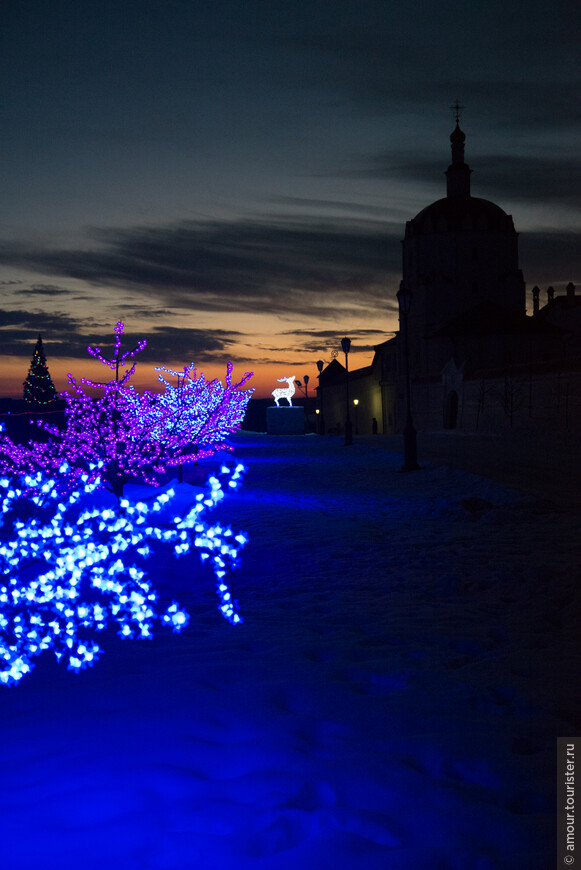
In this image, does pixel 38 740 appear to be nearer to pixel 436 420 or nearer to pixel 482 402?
pixel 482 402

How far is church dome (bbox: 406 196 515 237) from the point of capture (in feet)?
204

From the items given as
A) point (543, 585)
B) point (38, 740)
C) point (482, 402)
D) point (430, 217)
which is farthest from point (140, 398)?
point (430, 217)

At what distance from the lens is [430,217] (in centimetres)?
6306

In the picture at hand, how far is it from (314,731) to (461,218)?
64.2m

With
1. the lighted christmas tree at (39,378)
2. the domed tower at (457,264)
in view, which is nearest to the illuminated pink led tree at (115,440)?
the lighted christmas tree at (39,378)

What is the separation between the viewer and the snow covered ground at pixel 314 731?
8.97ft

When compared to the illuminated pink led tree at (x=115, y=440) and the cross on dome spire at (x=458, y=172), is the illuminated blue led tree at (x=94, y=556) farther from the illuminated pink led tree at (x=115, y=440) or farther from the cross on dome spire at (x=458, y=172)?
the cross on dome spire at (x=458, y=172)

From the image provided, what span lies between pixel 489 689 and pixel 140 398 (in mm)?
19577

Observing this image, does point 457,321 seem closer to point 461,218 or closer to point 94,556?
point 461,218

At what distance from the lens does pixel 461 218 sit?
6231 cm

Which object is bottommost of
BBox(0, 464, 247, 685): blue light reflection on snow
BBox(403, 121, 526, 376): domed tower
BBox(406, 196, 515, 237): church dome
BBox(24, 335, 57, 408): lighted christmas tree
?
BBox(0, 464, 247, 685): blue light reflection on snow

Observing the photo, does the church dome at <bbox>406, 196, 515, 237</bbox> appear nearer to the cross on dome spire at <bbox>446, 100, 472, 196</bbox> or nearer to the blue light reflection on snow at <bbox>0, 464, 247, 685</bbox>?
the cross on dome spire at <bbox>446, 100, 472, 196</bbox>

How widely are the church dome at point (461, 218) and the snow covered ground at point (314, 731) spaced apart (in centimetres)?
5991

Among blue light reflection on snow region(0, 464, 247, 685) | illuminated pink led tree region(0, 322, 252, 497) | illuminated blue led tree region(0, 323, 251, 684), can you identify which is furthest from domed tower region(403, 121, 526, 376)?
blue light reflection on snow region(0, 464, 247, 685)
